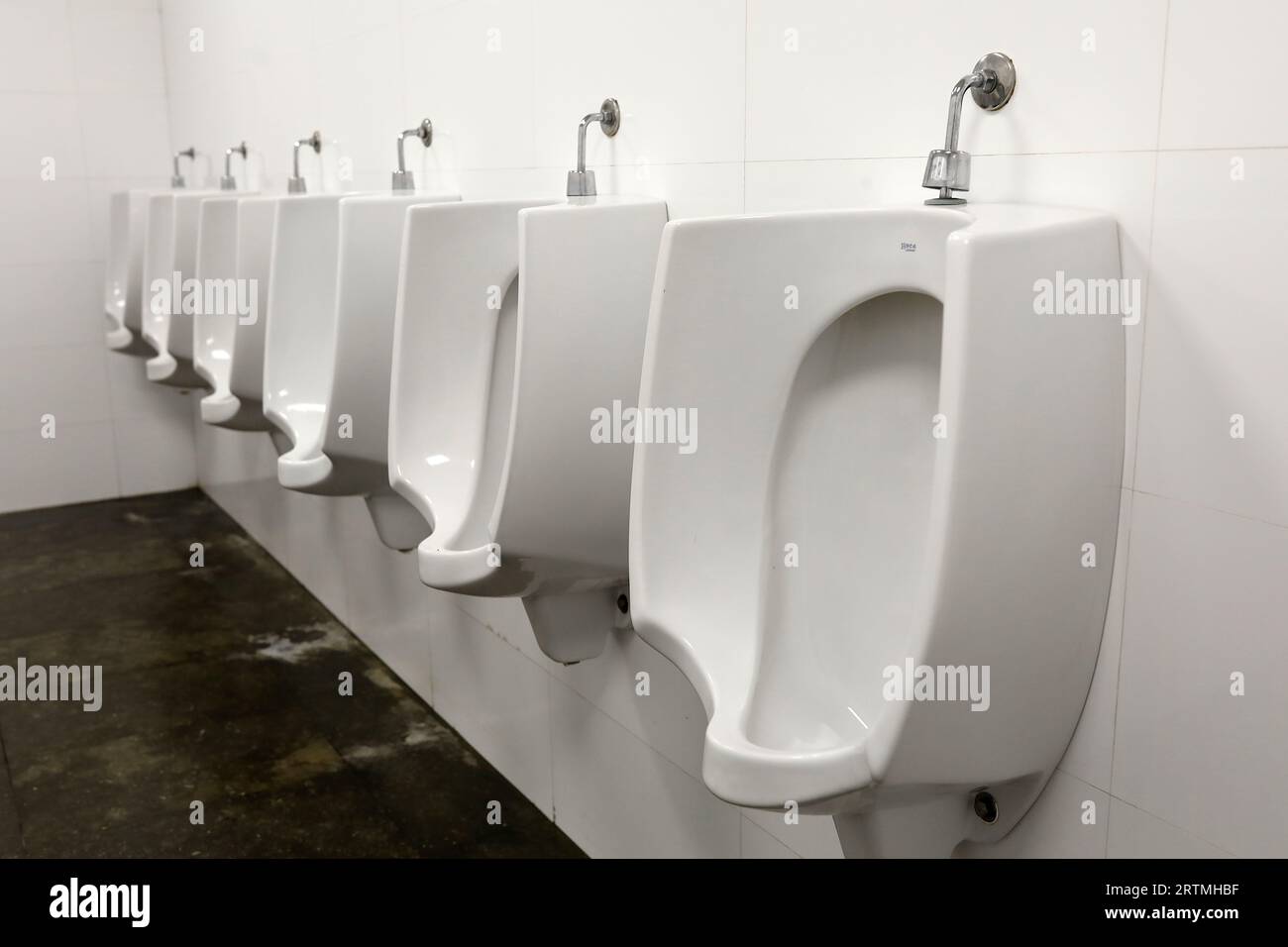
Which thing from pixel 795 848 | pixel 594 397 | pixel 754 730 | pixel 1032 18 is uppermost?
pixel 1032 18

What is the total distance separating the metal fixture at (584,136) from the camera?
1732mm

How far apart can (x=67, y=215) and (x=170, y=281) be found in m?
1.43

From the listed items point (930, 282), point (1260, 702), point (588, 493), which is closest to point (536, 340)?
point (588, 493)

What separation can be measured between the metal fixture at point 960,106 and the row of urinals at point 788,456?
4cm

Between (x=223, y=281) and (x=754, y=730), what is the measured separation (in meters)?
2.02

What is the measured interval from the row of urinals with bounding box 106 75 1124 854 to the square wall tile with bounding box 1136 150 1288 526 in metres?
0.04

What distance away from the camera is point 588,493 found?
1602 millimetres

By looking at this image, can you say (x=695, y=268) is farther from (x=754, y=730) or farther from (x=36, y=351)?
(x=36, y=351)

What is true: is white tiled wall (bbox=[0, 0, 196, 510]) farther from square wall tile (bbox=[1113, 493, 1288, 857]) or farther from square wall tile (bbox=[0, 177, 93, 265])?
square wall tile (bbox=[1113, 493, 1288, 857])

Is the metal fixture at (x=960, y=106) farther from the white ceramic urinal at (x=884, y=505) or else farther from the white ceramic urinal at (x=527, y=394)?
the white ceramic urinal at (x=527, y=394)

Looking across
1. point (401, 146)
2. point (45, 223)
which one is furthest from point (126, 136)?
point (401, 146)

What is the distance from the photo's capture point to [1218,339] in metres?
0.98

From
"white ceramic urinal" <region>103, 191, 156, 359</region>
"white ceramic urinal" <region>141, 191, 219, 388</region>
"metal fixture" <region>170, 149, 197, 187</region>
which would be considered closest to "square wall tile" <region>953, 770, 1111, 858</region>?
"white ceramic urinal" <region>141, 191, 219, 388</region>

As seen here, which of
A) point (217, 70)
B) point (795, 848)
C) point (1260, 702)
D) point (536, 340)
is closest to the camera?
point (1260, 702)
